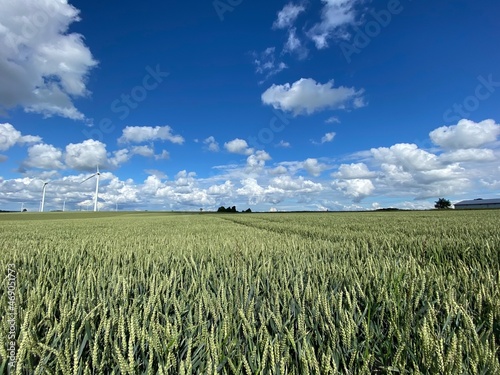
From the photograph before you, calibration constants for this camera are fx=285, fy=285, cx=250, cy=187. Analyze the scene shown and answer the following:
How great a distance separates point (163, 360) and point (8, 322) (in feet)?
3.80

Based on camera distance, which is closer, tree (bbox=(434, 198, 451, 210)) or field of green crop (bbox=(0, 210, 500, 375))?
field of green crop (bbox=(0, 210, 500, 375))

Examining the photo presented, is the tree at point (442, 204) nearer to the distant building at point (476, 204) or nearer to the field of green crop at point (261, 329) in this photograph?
the distant building at point (476, 204)

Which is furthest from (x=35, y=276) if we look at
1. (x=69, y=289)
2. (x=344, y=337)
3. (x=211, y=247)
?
(x=344, y=337)

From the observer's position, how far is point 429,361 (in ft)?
4.25

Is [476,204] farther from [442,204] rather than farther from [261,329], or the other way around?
[261,329]

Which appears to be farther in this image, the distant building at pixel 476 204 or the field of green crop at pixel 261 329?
the distant building at pixel 476 204

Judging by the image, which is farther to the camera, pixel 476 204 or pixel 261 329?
pixel 476 204

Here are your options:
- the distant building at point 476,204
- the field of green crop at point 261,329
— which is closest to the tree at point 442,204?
the distant building at point 476,204

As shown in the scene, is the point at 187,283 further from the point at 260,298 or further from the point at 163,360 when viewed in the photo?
the point at 163,360

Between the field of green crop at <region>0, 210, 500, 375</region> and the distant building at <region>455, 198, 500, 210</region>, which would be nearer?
the field of green crop at <region>0, 210, 500, 375</region>

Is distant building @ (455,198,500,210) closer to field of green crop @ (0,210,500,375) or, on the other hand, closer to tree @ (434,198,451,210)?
tree @ (434,198,451,210)

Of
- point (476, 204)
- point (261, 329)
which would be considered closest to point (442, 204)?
point (476, 204)

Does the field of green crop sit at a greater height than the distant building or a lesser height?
lesser

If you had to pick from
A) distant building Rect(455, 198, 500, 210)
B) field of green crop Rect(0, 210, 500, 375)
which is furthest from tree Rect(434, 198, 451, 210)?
field of green crop Rect(0, 210, 500, 375)
